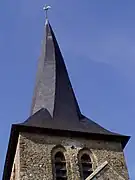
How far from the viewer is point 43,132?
57.9ft

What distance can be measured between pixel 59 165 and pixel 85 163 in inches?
35.4

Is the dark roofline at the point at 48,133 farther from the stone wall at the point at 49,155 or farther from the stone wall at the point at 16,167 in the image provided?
the stone wall at the point at 16,167

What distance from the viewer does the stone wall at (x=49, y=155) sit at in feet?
54.1

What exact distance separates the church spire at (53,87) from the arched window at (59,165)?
1.69m

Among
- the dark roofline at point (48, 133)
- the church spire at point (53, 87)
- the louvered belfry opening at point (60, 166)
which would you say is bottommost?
the louvered belfry opening at point (60, 166)

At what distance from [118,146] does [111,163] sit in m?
0.99

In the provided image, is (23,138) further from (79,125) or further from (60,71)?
(60,71)

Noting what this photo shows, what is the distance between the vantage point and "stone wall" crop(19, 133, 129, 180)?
1650cm

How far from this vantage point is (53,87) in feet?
65.1

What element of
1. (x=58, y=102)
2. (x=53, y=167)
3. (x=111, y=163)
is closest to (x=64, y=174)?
(x=53, y=167)

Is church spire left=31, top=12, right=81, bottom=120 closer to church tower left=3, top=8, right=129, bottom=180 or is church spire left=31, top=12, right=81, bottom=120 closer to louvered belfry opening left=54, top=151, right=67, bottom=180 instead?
church tower left=3, top=8, right=129, bottom=180

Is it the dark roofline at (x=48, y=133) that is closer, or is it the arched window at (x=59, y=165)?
the arched window at (x=59, y=165)

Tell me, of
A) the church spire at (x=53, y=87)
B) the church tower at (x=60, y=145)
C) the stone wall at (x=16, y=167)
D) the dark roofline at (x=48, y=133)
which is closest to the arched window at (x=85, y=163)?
the church tower at (x=60, y=145)

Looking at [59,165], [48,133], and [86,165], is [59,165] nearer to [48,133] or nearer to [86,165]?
[86,165]
